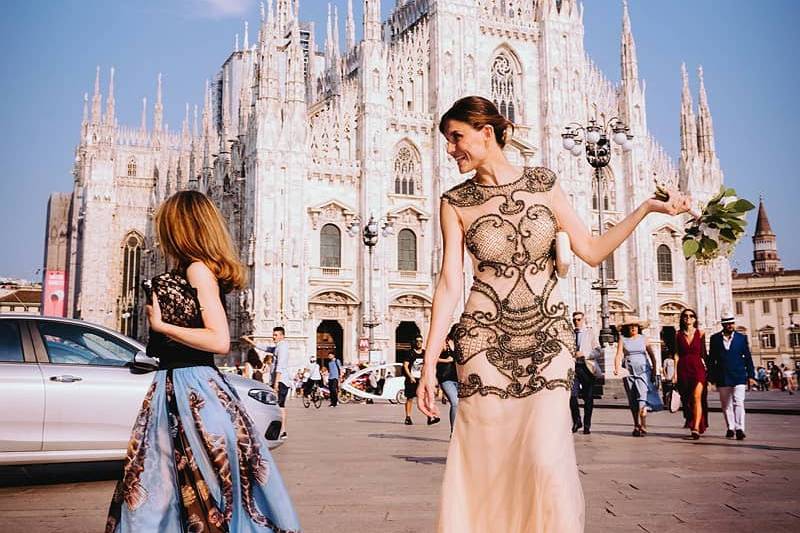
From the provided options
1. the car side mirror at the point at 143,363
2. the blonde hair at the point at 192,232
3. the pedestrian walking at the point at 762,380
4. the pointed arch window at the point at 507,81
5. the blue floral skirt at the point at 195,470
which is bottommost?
the pedestrian walking at the point at 762,380

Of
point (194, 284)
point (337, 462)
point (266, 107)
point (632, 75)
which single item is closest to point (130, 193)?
point (266, 107)

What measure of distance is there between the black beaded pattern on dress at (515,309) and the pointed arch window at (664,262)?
124 ft

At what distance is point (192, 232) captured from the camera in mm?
3221

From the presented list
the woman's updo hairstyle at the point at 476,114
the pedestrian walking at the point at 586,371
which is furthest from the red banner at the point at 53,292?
the woman's updo hairstyle at the point at 476,114

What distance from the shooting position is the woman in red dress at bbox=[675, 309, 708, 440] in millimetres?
10367

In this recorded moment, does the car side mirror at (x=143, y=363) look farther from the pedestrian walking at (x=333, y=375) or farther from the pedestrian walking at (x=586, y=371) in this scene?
the pedestrian walking at (x=333, y=375)

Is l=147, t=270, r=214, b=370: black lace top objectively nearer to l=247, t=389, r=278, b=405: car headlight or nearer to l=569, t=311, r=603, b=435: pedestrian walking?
l=247, t=389, r=278, b=405: car headlight

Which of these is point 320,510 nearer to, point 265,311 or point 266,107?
point 265,311

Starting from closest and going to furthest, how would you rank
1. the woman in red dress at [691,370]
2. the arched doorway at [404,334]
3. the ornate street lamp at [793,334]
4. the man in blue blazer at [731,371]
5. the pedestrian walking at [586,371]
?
the man in blue blazer at [731,371] < the woman in red dress at [691,370] < the pedestrian walking at [586,371] < the arched doorway at [404,334] < the ornate street lamp at [793,334]

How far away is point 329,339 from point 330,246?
12.8 feet

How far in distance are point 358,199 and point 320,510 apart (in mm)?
28546

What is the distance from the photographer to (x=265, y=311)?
3034 cm

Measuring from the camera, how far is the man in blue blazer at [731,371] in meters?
10.2

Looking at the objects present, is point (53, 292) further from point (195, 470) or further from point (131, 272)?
point (195, 470)
